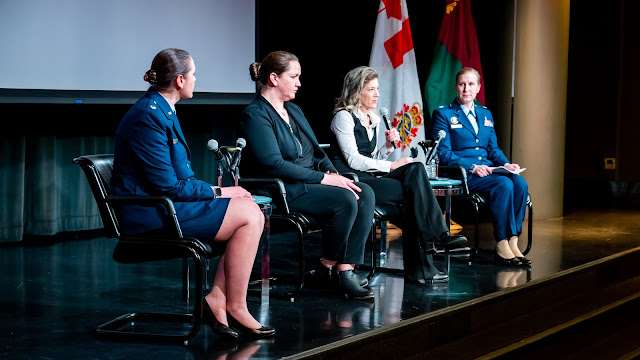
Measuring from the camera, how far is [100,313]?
11.6 feet

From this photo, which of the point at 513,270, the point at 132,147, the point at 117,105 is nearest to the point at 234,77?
the point at 117,105

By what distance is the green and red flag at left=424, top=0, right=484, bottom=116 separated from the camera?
655 centimetres

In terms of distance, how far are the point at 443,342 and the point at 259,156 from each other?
3.82 ft

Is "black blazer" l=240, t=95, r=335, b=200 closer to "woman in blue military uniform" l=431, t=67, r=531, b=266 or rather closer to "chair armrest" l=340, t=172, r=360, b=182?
"chair armrest" l=340, t=172, r=360, b=182

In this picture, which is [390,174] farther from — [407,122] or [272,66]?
[407,122]

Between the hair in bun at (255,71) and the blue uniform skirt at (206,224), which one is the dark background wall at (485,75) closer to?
the hair in bun at (255,71)

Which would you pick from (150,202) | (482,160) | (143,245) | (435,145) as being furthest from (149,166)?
(482,160)

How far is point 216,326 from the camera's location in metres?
3.14

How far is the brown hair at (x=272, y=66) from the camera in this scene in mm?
3902

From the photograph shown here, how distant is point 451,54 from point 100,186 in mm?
4065

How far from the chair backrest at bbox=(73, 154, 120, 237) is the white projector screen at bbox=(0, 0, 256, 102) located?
194 cm

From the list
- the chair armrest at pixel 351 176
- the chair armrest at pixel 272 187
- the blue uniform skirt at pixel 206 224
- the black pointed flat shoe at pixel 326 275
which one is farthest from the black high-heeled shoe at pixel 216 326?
the chair armrest at pixel 351 176

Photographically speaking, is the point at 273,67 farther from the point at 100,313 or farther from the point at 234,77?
the point at 234,77

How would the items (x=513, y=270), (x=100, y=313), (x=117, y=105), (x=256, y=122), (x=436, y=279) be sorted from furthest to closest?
1. (x=117, y=105)
2. (x=513, y=270)
3. (x=436, y=279)
4. (x=256, y=122)
5. (x=100, y=313)
